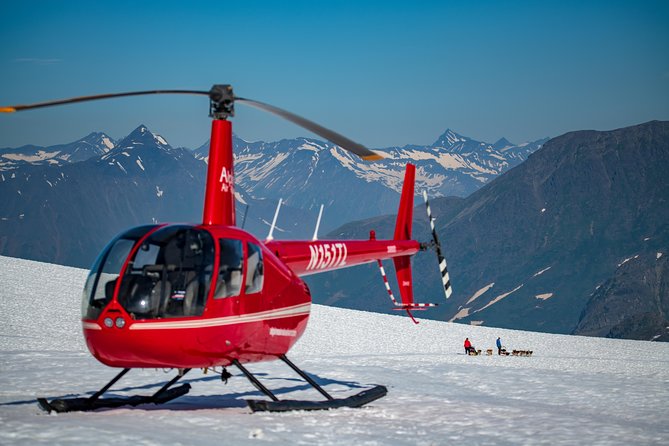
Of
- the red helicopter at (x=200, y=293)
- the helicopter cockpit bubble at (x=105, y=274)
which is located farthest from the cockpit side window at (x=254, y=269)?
the helicopter cockpit bubble at (x=105, y=274)

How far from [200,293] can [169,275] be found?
19.2 inches

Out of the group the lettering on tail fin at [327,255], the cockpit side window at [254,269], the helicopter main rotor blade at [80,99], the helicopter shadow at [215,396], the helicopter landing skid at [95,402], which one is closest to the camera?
the helicopter main rotor blade at [80,99]

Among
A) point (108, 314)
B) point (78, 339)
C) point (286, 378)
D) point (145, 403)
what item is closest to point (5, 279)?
point (78, 339)

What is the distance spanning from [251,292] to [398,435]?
9.81ft

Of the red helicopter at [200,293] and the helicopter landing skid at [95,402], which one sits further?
the helicopter landing skid at [95,402]

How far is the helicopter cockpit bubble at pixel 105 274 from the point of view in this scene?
10.9m

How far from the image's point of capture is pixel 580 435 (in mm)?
12562

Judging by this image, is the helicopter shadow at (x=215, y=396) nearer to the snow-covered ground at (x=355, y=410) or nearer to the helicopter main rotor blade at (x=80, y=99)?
the snow-covered ground at (x=355, y=410)

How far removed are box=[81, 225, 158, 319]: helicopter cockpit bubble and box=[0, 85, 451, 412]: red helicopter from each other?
0.02 metres

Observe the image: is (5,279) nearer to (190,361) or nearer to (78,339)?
(78,339)

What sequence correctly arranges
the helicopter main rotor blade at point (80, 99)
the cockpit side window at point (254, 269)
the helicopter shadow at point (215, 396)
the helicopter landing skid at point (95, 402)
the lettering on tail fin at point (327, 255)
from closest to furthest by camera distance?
the helicopter main rotor blade at point (80, 99), the helicopter landing skid at point (95, 402), the cockpit side window at point (254, 269), the helicopter shadow at point (215, 396), the lettering on tail fin at point (327, 255)

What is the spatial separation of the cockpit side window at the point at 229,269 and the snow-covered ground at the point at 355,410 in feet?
6.13

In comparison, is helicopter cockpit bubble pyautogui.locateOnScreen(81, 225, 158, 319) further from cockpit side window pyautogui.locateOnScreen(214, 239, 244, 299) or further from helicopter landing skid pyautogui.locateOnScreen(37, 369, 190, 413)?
helicopter landing skid pyautogui.locateOnScreen(37, 369, 190, 413)

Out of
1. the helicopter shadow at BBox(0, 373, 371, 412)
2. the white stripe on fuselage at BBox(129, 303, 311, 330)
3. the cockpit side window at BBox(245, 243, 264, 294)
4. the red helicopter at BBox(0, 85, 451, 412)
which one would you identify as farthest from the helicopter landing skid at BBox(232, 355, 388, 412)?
the helicopter shadow at BBox(0, 373, 371, 412)
